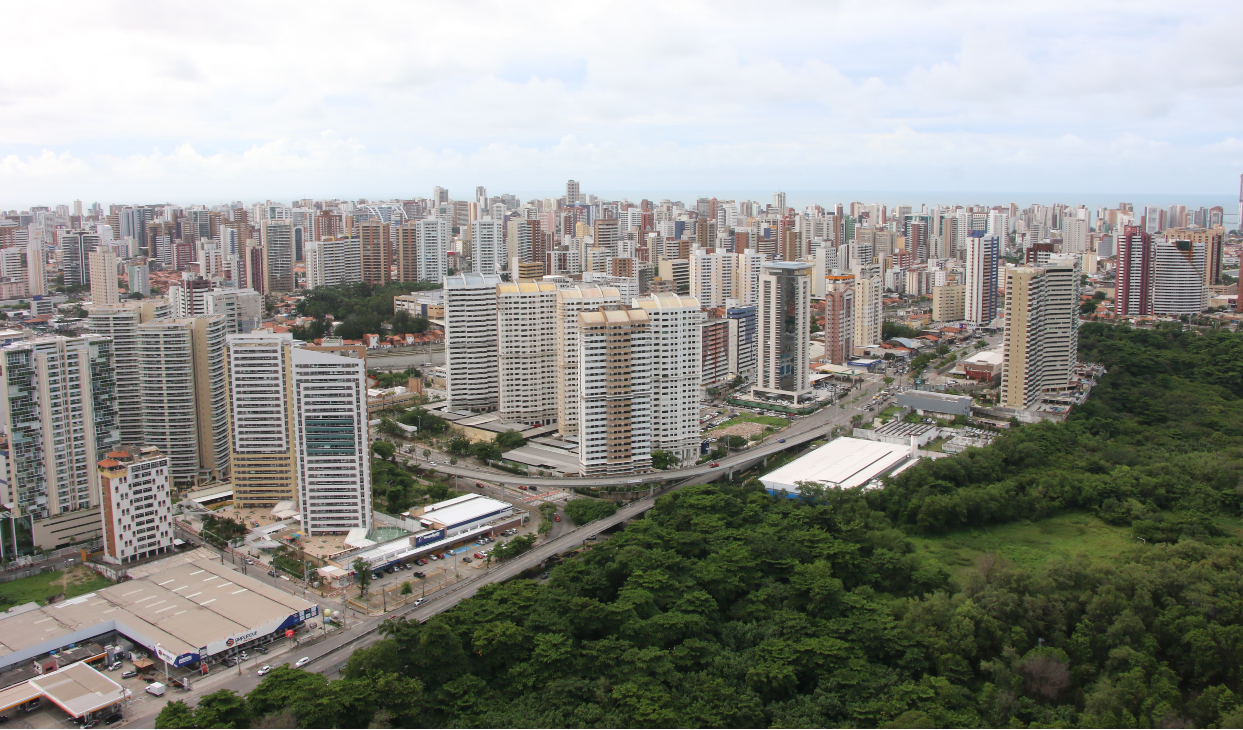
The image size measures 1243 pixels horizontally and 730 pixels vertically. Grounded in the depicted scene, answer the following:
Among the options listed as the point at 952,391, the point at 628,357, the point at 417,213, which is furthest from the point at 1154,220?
the point at 628,357

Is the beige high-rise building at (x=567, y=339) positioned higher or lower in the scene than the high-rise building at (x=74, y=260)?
lower

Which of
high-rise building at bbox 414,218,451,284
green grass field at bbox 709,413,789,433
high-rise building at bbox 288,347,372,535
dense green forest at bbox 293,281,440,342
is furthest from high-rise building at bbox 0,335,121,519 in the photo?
high-rise building at bbox 414,218,451,284

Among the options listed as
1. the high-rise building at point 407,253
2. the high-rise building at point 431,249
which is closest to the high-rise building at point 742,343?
the high-rise building at point 431,249

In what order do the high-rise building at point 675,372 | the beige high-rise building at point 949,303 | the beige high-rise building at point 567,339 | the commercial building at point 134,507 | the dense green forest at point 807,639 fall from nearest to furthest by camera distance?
the dense green forest at point 807,639 < the commercial building at point 134,507 < the high-rise building at point 675,372 < the beige high-rise building at point 567,339 < the beige high-rise building at point 949,303

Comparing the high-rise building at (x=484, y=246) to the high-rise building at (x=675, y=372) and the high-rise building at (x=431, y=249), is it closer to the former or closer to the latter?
the high-rise building at (x=431, y=249)

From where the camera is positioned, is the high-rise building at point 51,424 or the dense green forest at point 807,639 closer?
the dense green forest at point 807,639

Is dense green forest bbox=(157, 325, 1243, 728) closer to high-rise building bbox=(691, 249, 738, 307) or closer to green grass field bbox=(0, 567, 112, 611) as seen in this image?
green grass field bbox=(0, 567, 112, 611)
